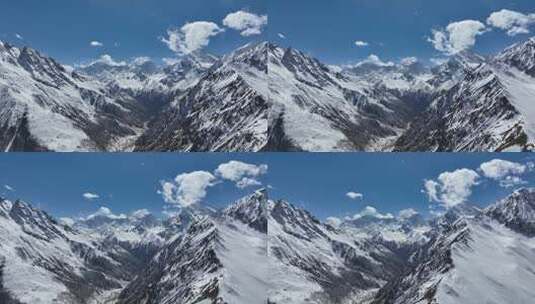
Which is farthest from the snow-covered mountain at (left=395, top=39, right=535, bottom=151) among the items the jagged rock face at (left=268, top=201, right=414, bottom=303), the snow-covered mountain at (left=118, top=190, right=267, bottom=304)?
the snow-covered mountain at (left=118, top=190, right=267, bottom=304)

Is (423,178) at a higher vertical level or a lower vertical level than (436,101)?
lower

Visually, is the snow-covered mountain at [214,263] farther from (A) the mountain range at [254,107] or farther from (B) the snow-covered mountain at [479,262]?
(B) the snow-covered mountain at [479,262]

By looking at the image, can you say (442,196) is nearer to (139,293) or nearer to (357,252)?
(357,252)

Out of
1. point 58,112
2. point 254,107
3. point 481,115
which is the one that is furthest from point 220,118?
point 481,115

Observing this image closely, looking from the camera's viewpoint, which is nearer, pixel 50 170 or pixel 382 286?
pixel 50 170

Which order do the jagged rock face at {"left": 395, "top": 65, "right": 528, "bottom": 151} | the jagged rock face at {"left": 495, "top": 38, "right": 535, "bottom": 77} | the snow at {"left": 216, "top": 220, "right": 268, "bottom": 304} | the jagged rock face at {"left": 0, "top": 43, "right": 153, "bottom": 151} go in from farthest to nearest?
the jagged rock face at {"left": 0, "top": 43, "right": 153, "bottom": 151} < the jagged rock face at {"left": 495, "top": 38, "right": 535, "bottom": 77} < the jagged rock face at {"left": 395, "top": 65, "right": 528, "bottom": 151} < the snow at {"left": 216, "top": 220, "right": 268, "bottom": 304}

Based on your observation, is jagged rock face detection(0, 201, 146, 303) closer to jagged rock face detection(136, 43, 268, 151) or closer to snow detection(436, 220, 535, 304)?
jagged rock face detection(136, 43, 268, 151)

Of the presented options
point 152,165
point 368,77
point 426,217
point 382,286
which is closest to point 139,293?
point 152,165
